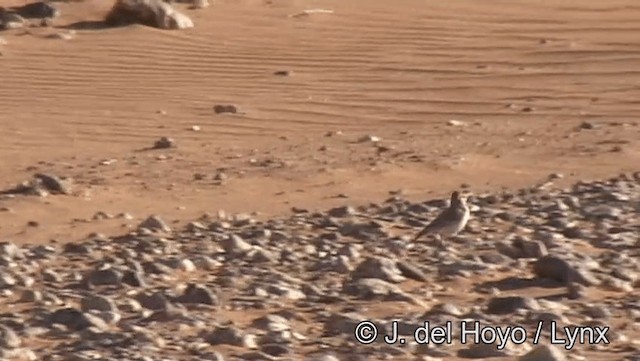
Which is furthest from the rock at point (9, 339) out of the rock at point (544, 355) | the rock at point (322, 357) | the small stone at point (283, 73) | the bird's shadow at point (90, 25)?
the bird's shadow at point (90, 25)

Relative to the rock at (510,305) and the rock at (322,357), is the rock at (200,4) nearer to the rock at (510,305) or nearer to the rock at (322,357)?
the rock at (510,305)

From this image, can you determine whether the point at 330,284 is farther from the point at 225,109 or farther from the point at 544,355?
the point at 225,109

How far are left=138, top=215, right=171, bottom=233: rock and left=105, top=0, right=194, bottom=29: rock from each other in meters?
5.84

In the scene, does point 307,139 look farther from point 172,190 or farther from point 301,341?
point 301,341

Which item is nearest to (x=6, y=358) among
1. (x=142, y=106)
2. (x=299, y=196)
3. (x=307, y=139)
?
(x=299, y=196)

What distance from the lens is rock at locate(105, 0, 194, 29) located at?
14.3 meters

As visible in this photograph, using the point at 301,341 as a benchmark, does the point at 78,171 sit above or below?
above

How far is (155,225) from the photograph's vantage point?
8531 mm

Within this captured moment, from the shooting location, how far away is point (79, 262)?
780cm

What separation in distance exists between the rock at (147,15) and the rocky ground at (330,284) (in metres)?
5.62

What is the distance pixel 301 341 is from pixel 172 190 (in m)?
3.58

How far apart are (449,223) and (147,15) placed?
22.8ft

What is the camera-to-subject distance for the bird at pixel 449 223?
7816mm

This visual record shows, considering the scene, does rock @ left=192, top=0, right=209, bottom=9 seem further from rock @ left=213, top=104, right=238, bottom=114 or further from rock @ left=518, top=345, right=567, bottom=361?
rock @ left=518, top=345, right=567, bottom=361
